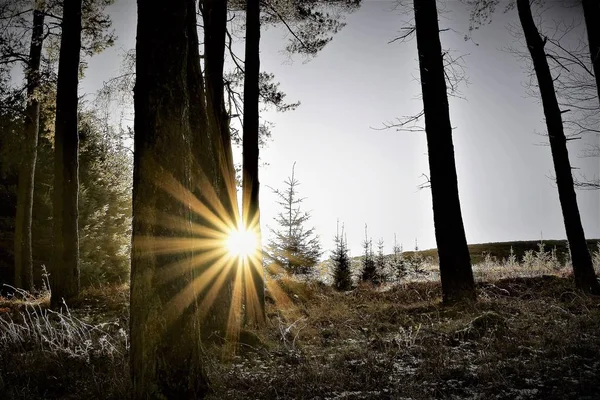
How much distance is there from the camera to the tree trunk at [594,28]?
6426 mm

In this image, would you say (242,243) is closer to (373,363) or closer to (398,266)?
(373,363)

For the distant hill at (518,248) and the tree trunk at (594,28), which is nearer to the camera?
the tree trunk at (594,28)

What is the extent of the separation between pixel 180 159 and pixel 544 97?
9.17 metres

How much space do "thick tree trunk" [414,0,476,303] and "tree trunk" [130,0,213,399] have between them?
17.0ft

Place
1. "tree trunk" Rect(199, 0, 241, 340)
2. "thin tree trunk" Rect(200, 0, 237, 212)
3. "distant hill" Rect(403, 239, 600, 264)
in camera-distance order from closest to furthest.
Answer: "tree trunk" Rect(199, 0, 241, 340), "thin tree trunk" Rect(200, 0, 237, 212), "distant hill" Rect(403, 239, 600, 264)

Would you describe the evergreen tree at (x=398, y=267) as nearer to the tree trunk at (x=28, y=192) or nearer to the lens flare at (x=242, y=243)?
the lens flare at (x=242, y=243)

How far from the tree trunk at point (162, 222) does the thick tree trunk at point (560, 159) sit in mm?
8208

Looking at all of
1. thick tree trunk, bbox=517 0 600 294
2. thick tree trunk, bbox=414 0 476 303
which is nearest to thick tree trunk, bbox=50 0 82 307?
thick tree trunk, bbox=414 0 476 303

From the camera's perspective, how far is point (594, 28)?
6.48 m

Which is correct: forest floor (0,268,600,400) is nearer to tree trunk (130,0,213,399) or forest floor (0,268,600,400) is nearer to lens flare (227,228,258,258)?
tree trunk (130,0,213,399)

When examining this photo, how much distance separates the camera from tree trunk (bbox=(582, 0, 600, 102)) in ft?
21.1

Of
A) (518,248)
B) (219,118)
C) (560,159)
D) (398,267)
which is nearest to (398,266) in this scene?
(398,267)

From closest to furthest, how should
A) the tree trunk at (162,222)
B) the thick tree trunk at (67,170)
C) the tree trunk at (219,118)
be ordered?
the tree trunk at (162,222) < the tree trunk at (219,118) < the thick tree trunk at (67,170)

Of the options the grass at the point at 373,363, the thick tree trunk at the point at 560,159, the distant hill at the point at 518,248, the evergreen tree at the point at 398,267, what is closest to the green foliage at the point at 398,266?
the evergreen tree at the point at 398,267
